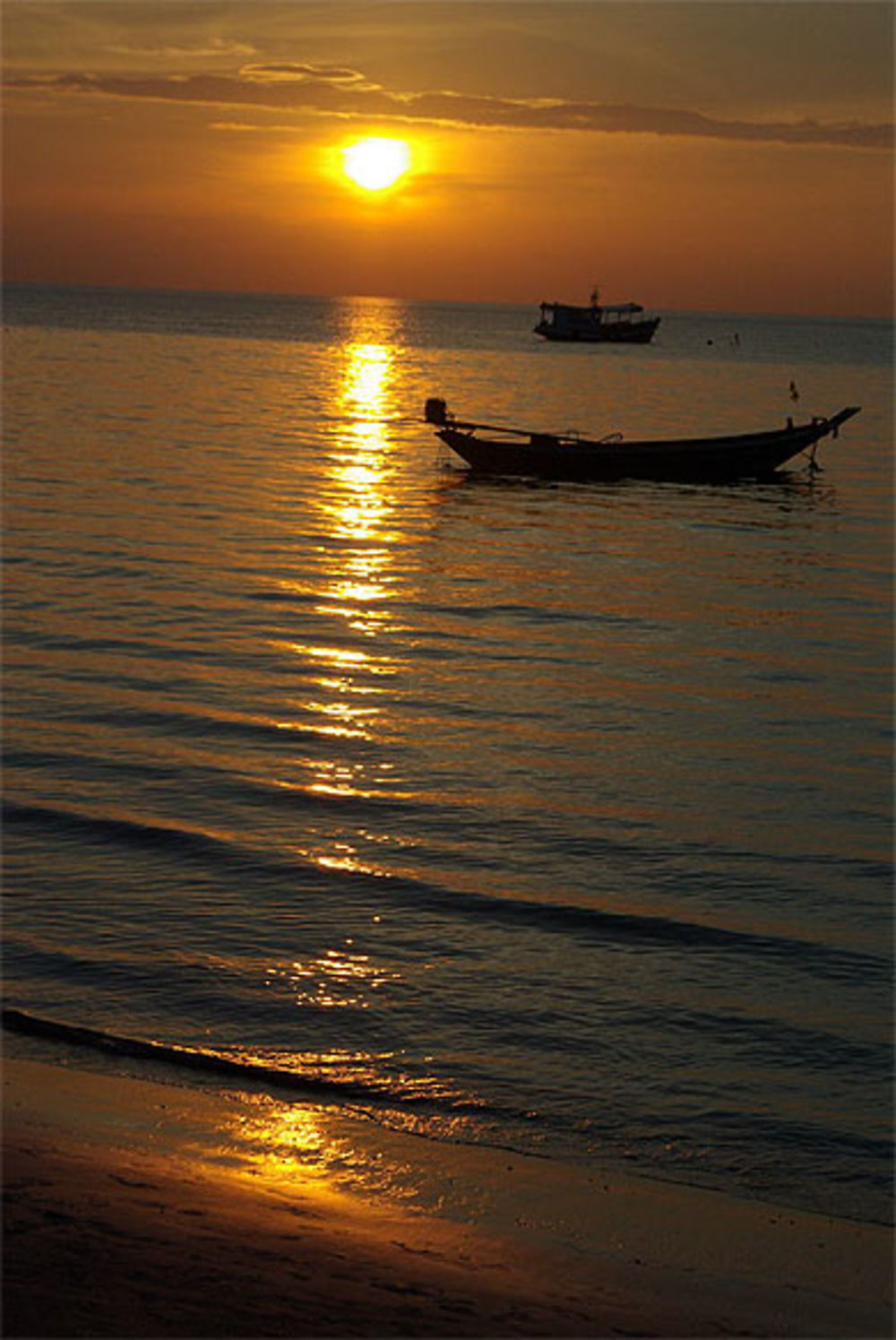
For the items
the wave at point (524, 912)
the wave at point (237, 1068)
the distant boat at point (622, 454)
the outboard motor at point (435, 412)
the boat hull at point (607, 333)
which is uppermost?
the boat hull at point (607, 333)

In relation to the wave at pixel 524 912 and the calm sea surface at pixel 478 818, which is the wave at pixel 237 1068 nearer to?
the calm sea surface at pixel 478 818

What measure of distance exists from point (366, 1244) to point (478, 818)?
6817mm

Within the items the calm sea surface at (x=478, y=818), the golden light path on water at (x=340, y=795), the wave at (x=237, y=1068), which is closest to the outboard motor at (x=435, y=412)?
the golden light path on water at (x=340, y=795)

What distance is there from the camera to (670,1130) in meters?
7.62

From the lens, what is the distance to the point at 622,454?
38125mm

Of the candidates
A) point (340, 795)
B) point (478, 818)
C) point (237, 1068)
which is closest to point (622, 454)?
point (340, 795)

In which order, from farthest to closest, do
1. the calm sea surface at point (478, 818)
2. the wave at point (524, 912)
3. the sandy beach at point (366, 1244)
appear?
the wave at point (524, 912) → the calm sea surface at point (478, 818) → the sandy beach at point (366, 1244)

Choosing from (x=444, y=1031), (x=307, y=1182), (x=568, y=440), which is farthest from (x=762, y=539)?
(x=307, y=1182)

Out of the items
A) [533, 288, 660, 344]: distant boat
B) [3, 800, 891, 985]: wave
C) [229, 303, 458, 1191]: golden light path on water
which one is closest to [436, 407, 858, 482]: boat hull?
[229, 303, 458, 1191]: golden light path on water

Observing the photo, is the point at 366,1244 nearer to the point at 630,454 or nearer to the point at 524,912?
the point at 524,912

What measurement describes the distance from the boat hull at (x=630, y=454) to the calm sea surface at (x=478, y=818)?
6665mm

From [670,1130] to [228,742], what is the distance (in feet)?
25.0

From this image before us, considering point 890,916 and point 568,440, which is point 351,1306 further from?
point 568,440

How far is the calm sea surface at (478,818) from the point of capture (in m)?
8.23
